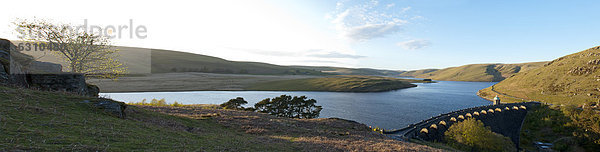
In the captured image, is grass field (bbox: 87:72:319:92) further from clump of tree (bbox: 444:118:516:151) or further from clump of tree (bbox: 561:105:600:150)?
clump of tree (bbox: 561:105:600:150)

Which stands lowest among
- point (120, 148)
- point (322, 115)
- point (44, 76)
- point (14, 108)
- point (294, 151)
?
point (322, 115)

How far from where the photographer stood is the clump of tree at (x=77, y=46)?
2905 cm

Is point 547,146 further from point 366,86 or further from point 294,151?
point 366,86

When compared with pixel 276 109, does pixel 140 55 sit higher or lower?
higher

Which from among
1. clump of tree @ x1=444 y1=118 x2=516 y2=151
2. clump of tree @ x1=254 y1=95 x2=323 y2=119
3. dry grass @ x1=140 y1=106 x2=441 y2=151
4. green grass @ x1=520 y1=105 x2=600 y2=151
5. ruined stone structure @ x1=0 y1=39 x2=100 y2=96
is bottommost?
green grass @ x1=520 y1=105 x2=600 y2=151

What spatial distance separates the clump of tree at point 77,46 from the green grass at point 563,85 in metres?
162

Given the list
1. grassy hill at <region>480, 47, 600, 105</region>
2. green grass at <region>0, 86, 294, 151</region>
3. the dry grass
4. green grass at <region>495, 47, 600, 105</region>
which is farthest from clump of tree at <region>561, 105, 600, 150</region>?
green grass at <region>0, 86, 294, 151</region>

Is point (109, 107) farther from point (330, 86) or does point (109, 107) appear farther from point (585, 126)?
point (330, 86)

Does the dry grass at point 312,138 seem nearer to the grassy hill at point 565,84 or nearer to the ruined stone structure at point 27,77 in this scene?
the ruined stone structure at point 27,77

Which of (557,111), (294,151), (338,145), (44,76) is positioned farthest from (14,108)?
(557,111)

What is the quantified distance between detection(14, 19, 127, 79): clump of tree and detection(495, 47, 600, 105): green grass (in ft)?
532

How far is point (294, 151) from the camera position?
16.1 metres

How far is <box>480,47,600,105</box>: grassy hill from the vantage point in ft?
337

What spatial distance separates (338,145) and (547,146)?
78.4 m
